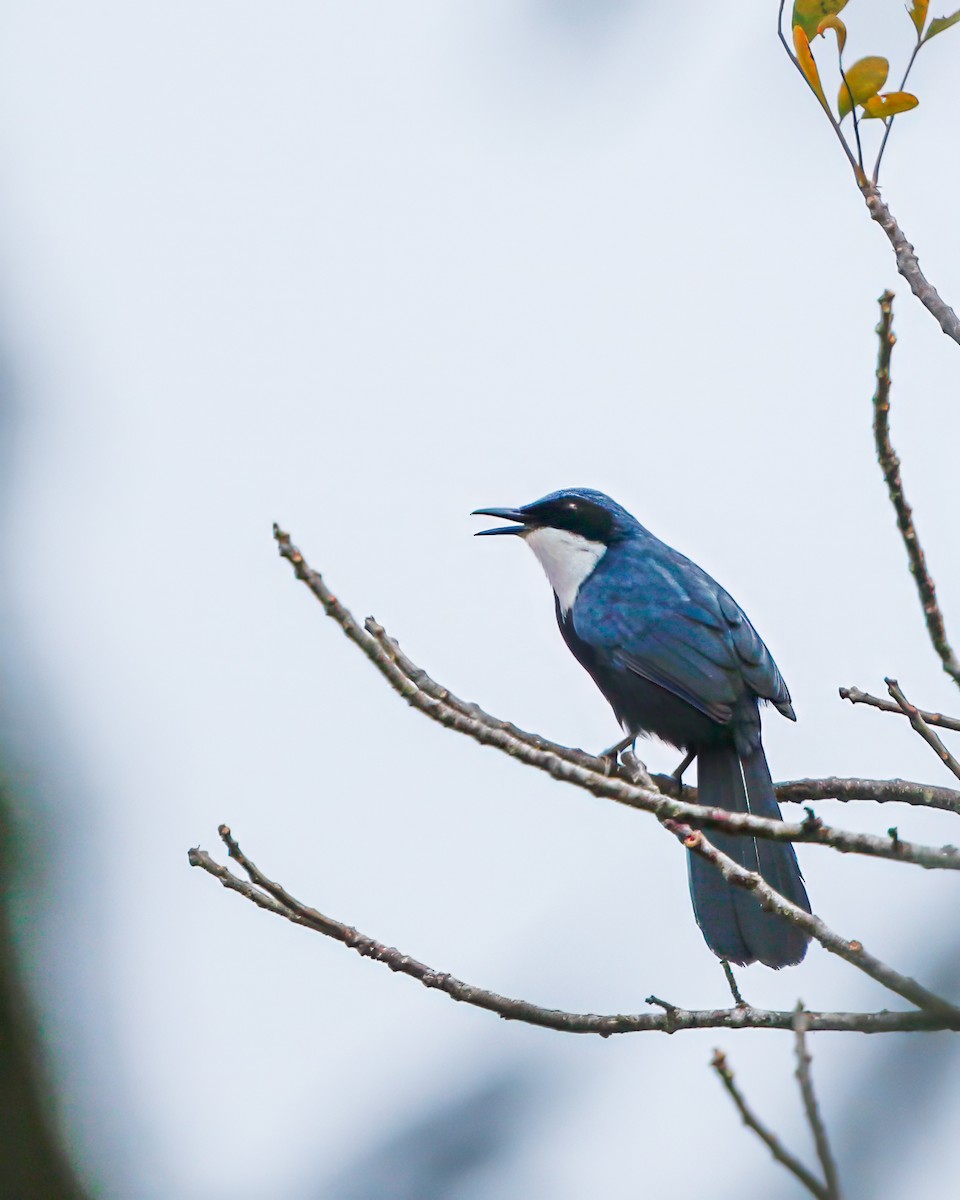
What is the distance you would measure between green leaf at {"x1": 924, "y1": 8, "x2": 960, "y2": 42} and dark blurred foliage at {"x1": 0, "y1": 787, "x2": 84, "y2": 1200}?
129 inches

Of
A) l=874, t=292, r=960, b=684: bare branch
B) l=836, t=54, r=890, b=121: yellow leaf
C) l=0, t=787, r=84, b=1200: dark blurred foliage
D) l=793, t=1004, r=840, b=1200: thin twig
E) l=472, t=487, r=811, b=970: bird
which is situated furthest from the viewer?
l=472, t=487, r=811, b=970: bird

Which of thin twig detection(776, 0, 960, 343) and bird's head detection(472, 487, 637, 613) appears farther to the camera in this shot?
bird's head detection(472, 487, 637, 613)

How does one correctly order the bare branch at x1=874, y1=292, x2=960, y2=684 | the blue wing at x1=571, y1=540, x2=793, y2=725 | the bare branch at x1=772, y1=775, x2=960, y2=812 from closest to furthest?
the bare branch at x1=874, y1=292, x2=960, y2=684 → the bare branch at x1=772, y1=775, x2=960, y2=812 → the blue wing at x1=571, y1=540, x2=793, y2=725

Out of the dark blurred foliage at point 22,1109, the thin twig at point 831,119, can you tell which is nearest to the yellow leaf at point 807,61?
the thin twig at point 831,119

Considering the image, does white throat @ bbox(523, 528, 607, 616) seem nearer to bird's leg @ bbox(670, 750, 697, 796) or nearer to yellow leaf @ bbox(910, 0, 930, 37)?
bird's leg @ bbox(670, 750, 697, 796)

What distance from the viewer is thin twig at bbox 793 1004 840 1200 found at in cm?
169

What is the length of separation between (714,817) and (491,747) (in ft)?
1.41

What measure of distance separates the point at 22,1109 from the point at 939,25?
3499 mm

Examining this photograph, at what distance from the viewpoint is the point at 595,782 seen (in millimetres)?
2584

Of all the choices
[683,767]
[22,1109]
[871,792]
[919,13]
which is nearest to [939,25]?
[919,13]

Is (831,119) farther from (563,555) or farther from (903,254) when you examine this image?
(563,555)

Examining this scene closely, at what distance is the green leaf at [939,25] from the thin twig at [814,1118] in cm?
263

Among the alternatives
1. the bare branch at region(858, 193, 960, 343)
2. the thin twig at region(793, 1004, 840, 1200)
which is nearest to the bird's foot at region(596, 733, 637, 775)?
the bare branch at region(858, 193, 960, 343)

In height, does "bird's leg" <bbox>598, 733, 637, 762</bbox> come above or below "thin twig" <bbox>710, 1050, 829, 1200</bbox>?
above
